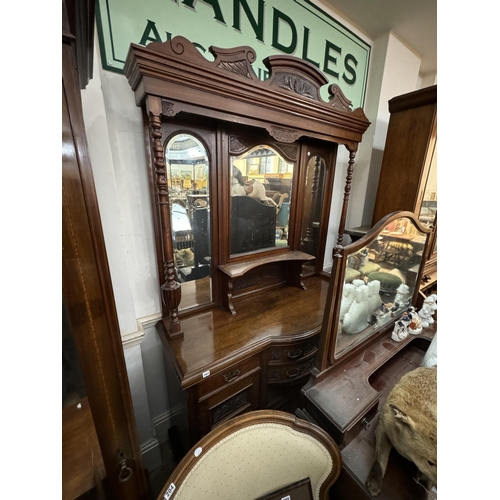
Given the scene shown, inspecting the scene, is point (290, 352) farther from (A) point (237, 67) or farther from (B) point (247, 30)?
(B) point (247, 30)

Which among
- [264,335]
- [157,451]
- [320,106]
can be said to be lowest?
[157,451]

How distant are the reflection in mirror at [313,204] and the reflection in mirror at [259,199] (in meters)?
0.17

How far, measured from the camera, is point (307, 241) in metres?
1.57

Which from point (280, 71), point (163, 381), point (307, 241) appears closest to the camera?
point (280, 71)

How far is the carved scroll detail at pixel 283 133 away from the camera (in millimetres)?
981

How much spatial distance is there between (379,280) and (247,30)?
4.63 ft

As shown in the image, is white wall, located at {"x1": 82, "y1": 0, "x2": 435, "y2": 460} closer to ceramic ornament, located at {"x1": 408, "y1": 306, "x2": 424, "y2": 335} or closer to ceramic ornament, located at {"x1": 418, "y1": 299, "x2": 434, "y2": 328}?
ceramic ornament, located at {"x1": 408, "y1": 306, "x2": 424, "y2": 335}

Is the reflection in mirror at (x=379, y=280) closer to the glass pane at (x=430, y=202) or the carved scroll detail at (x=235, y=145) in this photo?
the glass pane at (x=430, y=202)

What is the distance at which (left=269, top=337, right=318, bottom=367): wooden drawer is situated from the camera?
104 cm
